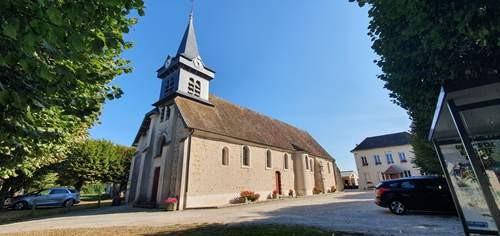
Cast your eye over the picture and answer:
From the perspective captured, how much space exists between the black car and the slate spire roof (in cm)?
1753

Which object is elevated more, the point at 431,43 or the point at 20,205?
the point at 431,43

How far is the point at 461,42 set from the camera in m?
4.02

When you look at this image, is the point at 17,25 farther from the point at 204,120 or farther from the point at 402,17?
the point at 204,120

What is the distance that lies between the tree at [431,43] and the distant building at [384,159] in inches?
1344

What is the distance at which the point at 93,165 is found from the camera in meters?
23.2

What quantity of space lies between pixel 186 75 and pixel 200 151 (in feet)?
22.7

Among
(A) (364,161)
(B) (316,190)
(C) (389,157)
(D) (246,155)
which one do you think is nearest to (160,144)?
(D) (246,155)

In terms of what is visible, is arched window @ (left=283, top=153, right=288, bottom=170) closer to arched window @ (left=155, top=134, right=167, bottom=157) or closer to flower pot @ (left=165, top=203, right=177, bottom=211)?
arched window @ (left=155, top=134, right=167, bottom=157)

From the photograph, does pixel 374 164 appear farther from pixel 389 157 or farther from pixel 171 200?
pixel 171 200

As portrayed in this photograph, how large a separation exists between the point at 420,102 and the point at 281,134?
21968 mm

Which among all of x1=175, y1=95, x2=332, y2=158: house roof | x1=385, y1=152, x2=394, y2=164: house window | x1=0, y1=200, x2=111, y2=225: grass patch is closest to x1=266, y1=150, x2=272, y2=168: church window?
x1=175, y1=95, x2=332, y2=158: house roof

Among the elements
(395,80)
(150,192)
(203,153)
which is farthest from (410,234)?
(150,192)

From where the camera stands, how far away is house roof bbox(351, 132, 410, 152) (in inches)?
1411

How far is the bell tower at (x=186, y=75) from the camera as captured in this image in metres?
19.0
